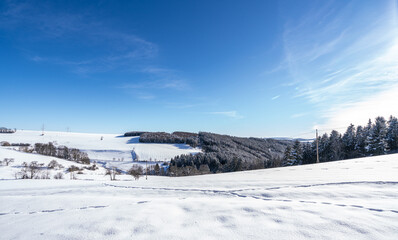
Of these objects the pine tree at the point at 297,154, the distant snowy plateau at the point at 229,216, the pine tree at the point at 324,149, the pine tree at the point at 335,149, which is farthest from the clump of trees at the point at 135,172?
the pine tree at the point at 324,149

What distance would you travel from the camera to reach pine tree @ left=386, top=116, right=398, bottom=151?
88.4 ft

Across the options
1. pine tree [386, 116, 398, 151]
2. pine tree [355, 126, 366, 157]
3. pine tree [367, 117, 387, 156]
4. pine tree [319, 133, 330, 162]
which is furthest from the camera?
pine tree [319, 133, 330, 162]

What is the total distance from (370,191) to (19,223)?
502 centimetres

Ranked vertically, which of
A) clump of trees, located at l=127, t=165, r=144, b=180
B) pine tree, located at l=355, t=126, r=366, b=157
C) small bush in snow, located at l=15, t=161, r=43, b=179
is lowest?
clump of trees, located at l=127, t=165, r=144, b=180

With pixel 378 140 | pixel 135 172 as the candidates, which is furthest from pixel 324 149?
pixel 135 172

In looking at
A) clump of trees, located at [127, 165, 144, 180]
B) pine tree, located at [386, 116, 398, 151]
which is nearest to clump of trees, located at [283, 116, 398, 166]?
pine tree, located at [386, 116, 398, 151]

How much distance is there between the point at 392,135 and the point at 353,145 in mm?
5329

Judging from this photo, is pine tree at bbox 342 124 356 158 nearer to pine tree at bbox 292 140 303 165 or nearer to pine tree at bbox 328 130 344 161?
pine tree at bbox 328 130 344 161

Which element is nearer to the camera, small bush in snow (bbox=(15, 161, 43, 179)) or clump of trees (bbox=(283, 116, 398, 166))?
small bush in snow (bbox=(15, 161, 43, 179))

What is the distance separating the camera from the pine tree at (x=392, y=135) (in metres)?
27.0

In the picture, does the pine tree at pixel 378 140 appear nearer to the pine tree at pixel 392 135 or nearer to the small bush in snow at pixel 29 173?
the pine tree at pixel 392 135

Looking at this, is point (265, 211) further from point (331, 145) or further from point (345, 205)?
point (331, 145)

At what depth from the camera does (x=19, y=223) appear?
213cm

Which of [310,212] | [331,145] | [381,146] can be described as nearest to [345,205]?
[310,212]
